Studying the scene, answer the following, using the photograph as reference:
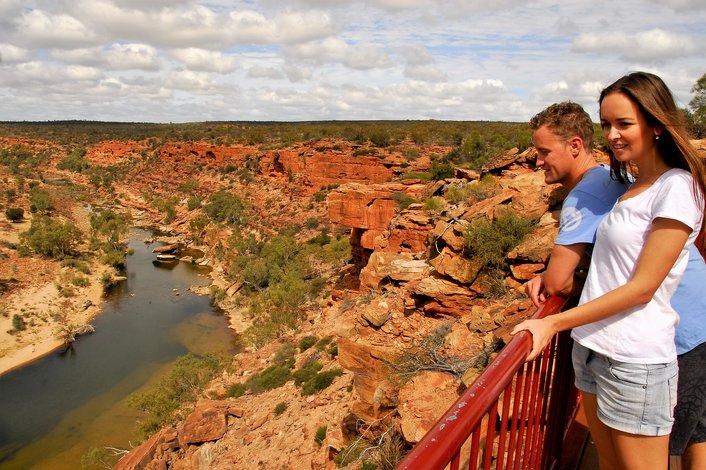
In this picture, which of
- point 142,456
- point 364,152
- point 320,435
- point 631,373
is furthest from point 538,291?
point 364,152

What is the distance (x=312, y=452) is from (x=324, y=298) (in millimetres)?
14832

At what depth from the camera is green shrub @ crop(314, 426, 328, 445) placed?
11.6 m

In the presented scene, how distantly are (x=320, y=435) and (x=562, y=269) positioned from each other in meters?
10.7

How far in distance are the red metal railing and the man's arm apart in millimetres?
69

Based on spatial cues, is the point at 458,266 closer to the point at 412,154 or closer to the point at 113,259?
the point at 412,154

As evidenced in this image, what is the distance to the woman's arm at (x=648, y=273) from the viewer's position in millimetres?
1743

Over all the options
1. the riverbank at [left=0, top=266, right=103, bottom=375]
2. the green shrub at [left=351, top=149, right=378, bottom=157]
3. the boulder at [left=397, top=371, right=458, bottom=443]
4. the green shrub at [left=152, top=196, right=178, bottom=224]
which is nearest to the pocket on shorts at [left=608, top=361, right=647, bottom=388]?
the boulder at [left=397, top=371, right=458, bottom=443]

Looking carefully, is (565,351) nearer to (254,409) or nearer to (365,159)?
(254,409)

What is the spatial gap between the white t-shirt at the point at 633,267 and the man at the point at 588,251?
103 mm

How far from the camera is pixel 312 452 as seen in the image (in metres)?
11.4

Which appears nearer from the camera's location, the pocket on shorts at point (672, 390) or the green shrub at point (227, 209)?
the pocket on shorts at point (672, 390)

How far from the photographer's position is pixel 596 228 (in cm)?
214

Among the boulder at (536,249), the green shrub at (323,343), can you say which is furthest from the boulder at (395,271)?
the green shrub at (323,343)

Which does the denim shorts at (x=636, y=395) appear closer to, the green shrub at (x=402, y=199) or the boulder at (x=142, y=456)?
the boulder at (x=142, y=456)
